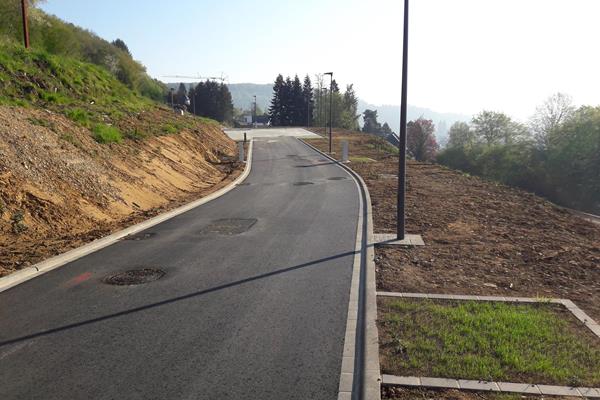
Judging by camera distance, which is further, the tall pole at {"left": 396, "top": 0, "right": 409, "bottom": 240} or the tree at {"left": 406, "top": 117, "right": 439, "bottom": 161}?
the tree at {"left": 406, "top": 117, "right": 439, "bottom": 161}

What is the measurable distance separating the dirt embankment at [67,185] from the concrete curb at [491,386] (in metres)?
6.53

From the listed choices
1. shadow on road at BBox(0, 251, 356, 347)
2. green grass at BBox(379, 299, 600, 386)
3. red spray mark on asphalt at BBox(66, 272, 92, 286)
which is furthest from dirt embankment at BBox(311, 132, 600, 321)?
red spray mark on asphalt at BBox(66, 272, 92, 286)

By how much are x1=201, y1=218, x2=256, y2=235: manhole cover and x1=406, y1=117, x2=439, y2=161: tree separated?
84.9 m

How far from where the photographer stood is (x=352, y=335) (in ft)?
19.0

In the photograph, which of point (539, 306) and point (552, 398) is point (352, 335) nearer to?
point (552, 398)

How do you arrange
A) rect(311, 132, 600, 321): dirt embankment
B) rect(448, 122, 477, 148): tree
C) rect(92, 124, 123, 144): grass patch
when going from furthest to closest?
1. rect(448, 122, 477, 148): tree
2. rect(92, 124, 123, 144): grass patch
3. rect(311, 132, 600, 321): dirt embankment

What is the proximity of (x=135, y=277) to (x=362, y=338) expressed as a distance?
416 cm

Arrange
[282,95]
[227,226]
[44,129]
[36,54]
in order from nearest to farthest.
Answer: [227,226], [44,129], [36,54], [282,95]

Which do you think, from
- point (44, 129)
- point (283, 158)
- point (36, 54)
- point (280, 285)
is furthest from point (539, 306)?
point (283, 158)

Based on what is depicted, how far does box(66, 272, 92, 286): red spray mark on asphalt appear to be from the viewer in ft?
25.2

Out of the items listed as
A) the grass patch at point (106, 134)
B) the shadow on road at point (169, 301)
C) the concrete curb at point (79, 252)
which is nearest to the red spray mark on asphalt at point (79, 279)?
the concrete curb at point (79, 252)

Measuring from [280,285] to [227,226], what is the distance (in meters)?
4.76

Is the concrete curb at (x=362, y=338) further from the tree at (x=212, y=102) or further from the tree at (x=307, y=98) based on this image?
the tree at (x=212, y=102)

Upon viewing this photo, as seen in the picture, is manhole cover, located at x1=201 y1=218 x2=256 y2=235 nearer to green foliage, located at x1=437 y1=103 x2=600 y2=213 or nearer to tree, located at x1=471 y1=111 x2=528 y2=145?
green foliage, located at x1=437 y1=103 x2=600 y2=213
